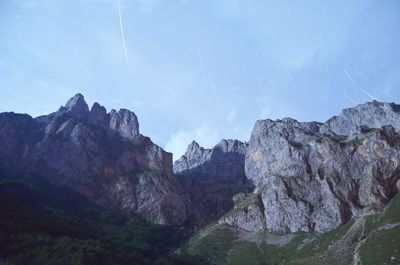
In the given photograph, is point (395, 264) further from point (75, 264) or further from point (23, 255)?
point (23, 255)

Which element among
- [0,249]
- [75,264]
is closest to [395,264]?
[75,264]

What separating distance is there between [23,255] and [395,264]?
171 meters

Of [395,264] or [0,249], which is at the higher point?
[0,249]

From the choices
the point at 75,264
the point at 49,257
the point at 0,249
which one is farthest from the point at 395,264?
the point at 0,249

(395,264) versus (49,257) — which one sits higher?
(49,257)

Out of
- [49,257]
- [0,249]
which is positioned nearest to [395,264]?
[49,257]

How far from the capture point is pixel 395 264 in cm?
19638

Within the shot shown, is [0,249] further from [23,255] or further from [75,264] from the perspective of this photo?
[75,264]

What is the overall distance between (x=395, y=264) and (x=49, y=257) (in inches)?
6336

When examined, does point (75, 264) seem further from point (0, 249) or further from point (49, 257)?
point (0, 249)

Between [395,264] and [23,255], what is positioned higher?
[23,255]

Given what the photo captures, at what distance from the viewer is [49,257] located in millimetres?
198625

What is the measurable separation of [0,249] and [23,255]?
36.4 ft

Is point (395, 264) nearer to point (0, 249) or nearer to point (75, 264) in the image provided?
point (75, 264)
